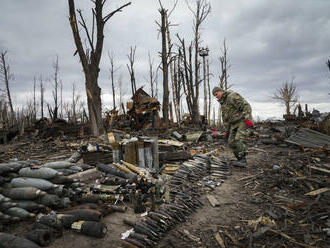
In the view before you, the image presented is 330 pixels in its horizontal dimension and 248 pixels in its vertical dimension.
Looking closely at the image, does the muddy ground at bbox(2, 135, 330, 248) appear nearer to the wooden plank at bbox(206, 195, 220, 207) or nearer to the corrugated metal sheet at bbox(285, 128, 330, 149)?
the wooden plank at bbox(206, 195, 220, 207)

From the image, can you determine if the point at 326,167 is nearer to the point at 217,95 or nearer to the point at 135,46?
the point at 217,95

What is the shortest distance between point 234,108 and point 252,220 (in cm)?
403

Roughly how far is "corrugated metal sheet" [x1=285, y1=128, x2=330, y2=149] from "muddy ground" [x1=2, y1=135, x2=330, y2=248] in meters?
3.98

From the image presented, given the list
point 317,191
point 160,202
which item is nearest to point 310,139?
point 317,191

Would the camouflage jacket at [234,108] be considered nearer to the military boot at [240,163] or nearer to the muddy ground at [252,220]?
the military boot at [240,163]

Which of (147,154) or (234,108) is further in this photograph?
(234,108)

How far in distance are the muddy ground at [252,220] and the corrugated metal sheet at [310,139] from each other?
13.0 ft

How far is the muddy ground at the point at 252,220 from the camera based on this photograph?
2.66m

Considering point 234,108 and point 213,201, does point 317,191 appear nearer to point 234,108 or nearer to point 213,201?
point 213,201

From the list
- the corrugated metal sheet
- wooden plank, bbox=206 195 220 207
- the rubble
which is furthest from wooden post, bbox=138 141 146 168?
the corrugated metal sheet

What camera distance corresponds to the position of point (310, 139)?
27.0 feet

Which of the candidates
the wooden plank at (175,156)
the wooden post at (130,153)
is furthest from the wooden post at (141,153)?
the wooden plank at (175,156)

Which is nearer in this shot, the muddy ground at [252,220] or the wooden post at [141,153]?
the muddy ground at [252,220]

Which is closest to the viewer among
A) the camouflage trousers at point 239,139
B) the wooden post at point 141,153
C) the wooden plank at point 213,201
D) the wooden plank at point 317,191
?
the wooden plank at point 317,191
